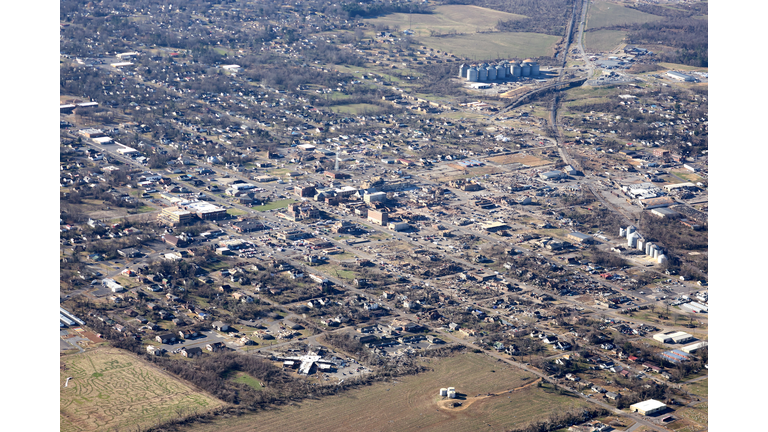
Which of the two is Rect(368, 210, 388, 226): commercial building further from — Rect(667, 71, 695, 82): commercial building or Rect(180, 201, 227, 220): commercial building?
Rect(667, 71, 695, 82): commercial building

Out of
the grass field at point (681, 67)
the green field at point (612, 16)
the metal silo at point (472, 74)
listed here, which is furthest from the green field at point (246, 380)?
the green field at point (612, 16)

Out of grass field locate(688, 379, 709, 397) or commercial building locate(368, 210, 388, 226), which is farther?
commercial building locate(368, 210, 388, 226)

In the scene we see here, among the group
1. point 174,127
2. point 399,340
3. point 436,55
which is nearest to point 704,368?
point 399,340

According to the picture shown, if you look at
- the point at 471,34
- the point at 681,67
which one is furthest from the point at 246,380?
the point at 471,34

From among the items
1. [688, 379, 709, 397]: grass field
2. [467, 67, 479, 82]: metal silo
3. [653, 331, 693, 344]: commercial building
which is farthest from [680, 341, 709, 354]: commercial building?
[467, 67, 479, 82]: metal silo

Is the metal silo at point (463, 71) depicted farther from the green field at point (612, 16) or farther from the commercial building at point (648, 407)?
the commercial building at point (648, 407)
